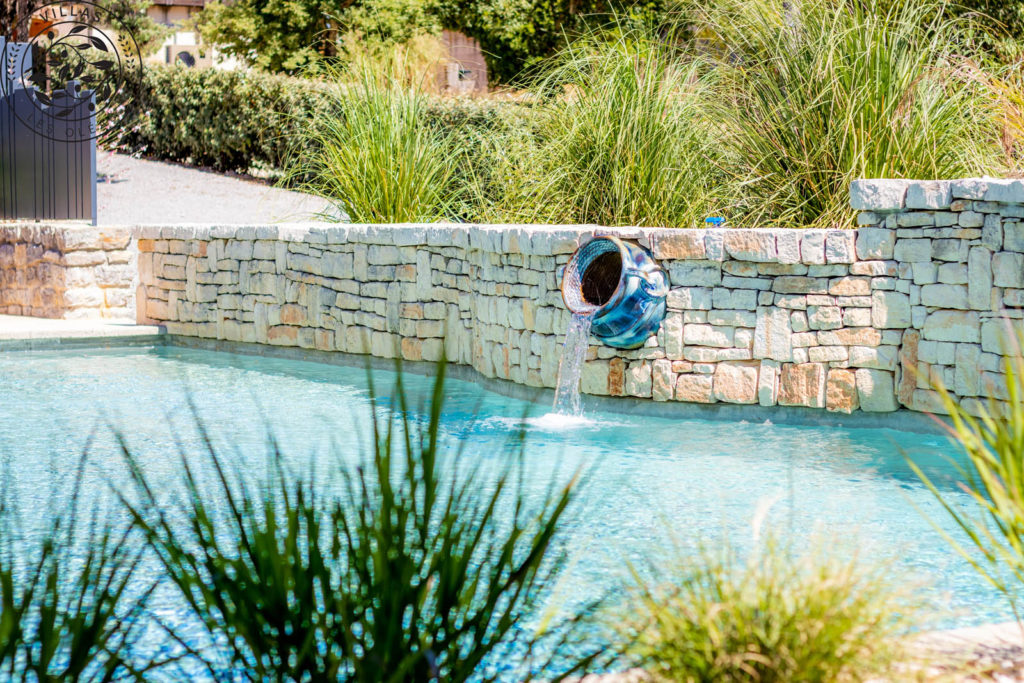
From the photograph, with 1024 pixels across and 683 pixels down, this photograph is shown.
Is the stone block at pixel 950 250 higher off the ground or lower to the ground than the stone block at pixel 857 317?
higher

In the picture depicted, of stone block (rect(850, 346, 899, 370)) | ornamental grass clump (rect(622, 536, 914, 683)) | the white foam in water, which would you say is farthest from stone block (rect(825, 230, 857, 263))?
ornamental grass clump (rect(622, 536, 914, 683))

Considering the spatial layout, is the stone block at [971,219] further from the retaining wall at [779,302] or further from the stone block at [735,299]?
the stone block at [735,299]

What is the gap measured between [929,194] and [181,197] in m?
12.1

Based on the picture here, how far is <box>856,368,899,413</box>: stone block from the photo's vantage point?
5.71m

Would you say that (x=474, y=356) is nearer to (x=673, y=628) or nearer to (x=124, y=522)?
(x=124, y=522)

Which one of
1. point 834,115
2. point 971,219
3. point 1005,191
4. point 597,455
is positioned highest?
point 834,115

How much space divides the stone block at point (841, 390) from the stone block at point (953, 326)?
0.44m

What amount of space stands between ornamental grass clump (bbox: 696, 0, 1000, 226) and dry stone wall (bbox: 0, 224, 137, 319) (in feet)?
18.8

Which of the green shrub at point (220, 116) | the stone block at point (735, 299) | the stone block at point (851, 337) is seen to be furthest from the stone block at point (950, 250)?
the green shrub at point (220, 116)

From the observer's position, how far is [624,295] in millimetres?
5746

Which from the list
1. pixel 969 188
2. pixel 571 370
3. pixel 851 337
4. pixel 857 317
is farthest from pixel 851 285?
pixel 571 370

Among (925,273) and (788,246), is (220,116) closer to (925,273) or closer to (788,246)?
(788,246)

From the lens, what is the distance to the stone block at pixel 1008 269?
521cm

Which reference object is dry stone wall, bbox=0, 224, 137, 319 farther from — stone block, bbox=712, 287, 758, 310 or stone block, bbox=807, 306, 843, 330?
stone block, bbox=807, 306, 843, 330
